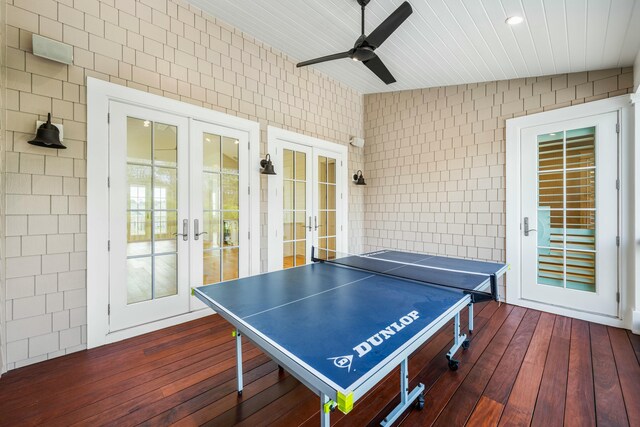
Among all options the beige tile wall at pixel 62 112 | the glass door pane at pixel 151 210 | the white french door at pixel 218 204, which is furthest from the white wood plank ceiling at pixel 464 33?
the glass door pane at pixel 151 210

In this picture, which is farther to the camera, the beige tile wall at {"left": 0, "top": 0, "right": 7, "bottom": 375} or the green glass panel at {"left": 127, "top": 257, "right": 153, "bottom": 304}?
the green glass panel at {"left": 127, "top": 257, "right": 153, "bottom": 304}

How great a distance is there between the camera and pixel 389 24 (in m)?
2.21

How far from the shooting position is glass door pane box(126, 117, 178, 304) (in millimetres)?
2789

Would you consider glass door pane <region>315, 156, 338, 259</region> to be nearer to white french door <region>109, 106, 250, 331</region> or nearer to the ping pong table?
white french door <region>109, 106, 250, 331</region>

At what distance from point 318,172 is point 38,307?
11.6 feet

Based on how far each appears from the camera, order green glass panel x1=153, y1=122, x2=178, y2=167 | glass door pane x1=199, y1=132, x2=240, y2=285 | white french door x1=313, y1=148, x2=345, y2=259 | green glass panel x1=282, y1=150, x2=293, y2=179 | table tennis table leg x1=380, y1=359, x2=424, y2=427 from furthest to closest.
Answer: white french door x1=313, y1=148, x2=345, y2=259, green glass panel x1=282, y1=150, x2=293, y2=179, glass door pane x1=199, y1=132, x2=240, y2=285, green glass panel x1=153, y1=122, x2=178, y2=167, table tennis table leg x1=380, y1=359, x2=424, y2=427

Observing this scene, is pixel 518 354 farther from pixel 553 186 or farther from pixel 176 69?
pixel 176 69

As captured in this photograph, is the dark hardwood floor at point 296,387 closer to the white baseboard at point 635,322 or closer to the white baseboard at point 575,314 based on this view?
the white baseboard at point 635,322

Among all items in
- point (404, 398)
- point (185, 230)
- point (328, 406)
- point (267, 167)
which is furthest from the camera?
point (267, 167)

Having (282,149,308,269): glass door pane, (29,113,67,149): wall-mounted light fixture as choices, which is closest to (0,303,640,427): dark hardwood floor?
(282,149,308,269): glass door pane

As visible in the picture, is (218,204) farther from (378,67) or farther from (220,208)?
(378,67)

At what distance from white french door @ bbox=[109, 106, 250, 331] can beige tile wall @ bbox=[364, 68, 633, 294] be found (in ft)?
8.21

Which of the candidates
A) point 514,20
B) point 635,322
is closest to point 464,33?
point 514,20

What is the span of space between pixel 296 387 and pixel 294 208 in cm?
260
